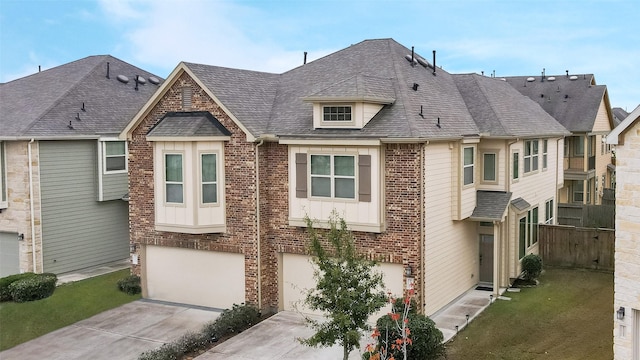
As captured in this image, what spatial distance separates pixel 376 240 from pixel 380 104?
3.97m

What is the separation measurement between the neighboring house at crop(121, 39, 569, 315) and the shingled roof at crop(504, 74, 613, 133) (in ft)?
47.4

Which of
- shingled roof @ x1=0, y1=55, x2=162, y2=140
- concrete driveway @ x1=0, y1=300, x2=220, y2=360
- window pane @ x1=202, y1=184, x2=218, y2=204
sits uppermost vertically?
shingled roof @ x1=0, y1=55, x2=162, y2=140

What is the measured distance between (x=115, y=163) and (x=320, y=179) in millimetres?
11877

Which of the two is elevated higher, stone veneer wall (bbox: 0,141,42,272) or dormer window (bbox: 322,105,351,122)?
dormer window (bbox: 322,105,351,122)

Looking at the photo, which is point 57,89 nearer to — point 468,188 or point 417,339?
point 468,188

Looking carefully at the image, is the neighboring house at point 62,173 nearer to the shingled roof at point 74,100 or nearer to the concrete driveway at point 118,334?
the shingled roof at point 74,100

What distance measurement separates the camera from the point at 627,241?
11.6m

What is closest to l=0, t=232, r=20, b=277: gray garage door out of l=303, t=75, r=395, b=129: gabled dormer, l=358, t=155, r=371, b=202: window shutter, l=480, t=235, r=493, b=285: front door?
l=303, t=75, r=395, b=129: gabled dormer

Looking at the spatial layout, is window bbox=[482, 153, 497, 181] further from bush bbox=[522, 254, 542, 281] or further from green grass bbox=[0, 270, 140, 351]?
green grass bbox=[0, 270, 140, 351]

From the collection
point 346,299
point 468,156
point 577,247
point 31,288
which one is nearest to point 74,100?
point 31,288

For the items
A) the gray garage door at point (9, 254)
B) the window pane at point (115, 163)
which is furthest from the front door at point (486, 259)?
the gray garage door at point (9, 254)

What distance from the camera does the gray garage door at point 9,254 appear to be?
2367cm

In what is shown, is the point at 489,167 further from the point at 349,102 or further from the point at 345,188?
the point at 349,102

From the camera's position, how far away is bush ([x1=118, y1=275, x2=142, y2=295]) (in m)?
20.9
